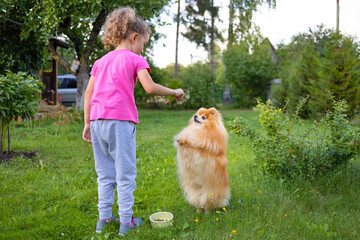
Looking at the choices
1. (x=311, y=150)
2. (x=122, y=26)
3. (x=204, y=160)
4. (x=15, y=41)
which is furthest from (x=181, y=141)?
(x=15, y=41)

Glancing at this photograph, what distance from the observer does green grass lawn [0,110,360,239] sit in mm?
2521

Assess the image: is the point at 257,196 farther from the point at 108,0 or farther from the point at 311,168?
the point at 108,0

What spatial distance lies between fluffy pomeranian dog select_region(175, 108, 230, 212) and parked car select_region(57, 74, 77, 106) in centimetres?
1649

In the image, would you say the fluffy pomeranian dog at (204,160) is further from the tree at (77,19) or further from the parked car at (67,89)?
the parked car at (67,89)

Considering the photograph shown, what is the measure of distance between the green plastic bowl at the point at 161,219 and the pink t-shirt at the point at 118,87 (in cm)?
101

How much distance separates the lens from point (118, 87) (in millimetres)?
2355

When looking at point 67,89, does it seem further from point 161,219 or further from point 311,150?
point 311,150

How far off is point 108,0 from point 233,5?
11509 millimetres

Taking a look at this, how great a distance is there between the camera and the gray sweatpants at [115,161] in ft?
7.70

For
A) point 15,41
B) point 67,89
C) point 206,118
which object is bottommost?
point 206,118

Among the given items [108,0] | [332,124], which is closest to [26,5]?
[108,0]

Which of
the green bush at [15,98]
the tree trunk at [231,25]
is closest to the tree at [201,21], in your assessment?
the tree trunk at [231,25]

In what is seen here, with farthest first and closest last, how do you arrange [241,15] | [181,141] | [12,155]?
[241,15]
[12,155]
[181,141]

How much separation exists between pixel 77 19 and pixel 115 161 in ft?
27.8
